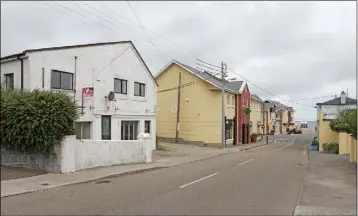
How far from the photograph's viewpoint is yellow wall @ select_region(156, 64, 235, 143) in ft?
129

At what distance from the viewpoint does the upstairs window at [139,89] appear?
26.7 m

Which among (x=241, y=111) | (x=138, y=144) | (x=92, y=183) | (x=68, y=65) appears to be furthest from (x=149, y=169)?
(x=241, y=111)

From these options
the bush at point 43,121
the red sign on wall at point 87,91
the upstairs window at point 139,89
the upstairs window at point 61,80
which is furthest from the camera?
the upstairs window at point 139,89

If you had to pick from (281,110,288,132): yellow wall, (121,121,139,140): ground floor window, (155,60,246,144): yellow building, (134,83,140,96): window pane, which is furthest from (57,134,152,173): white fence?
(281,110,288,132): yellow wall

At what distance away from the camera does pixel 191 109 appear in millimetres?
40469

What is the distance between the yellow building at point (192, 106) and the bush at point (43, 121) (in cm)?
2554

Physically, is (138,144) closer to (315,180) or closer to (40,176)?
(40,176)

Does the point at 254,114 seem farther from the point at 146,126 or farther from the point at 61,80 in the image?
the point at 61,80

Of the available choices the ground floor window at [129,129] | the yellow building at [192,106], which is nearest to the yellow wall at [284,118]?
the yellow building at [192,106]

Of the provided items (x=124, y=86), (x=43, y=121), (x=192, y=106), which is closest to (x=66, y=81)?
(x=124, y=86)

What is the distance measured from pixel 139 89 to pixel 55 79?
913 cm

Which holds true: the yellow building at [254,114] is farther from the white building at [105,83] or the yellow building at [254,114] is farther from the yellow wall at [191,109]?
the white building at [105,83]

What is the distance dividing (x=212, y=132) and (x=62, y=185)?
27590 millimetres

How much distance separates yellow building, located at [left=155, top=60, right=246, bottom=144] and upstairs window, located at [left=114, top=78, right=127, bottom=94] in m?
15.2
